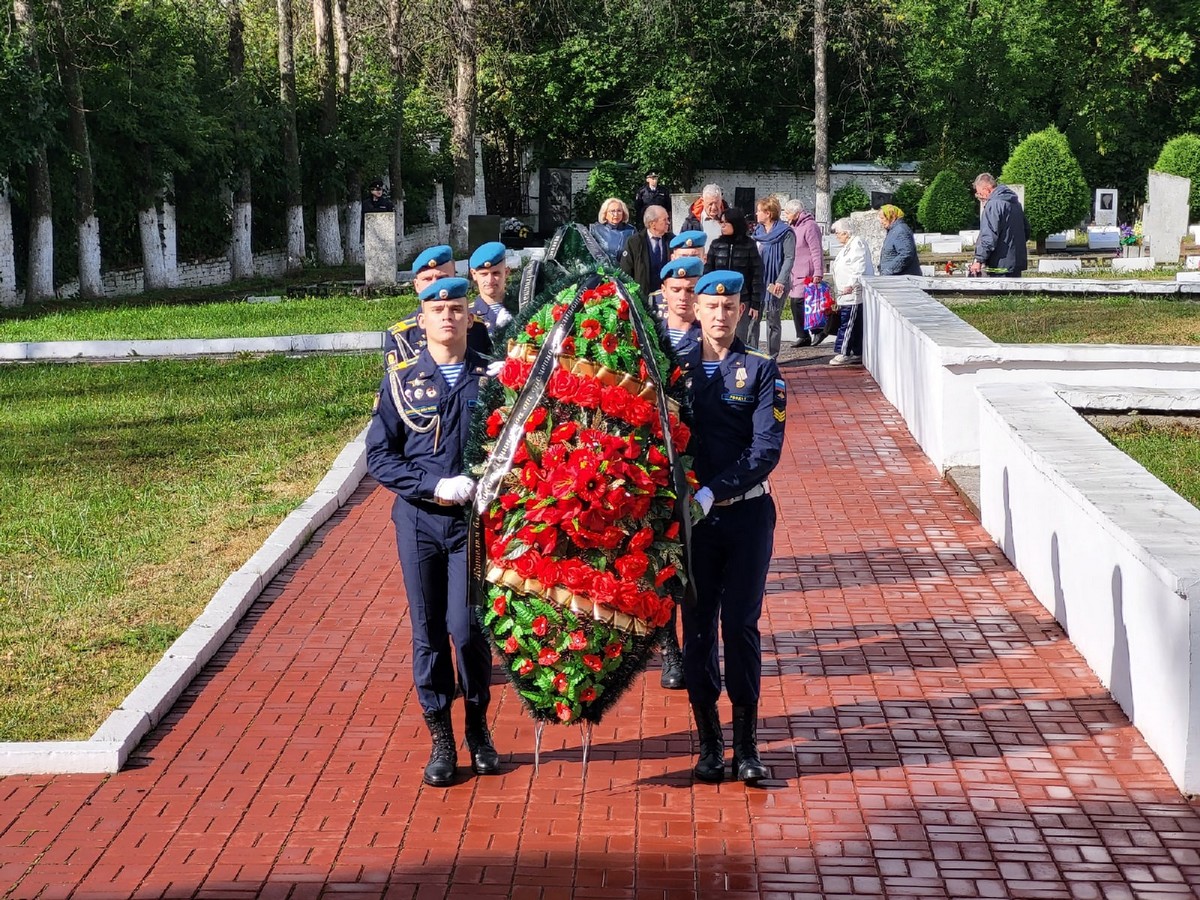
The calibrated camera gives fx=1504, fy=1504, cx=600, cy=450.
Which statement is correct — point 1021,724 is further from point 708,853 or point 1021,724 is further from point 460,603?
point 460,603

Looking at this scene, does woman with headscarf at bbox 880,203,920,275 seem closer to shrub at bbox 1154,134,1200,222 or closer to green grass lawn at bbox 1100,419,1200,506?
green grass lawn at bbox 1100,419,1200,506

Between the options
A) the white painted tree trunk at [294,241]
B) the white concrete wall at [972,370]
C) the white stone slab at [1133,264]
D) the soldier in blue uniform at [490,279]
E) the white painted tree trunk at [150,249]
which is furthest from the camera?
the white painted tree trunk at [294,241]

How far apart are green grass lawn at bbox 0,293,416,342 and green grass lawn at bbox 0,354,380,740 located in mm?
2606

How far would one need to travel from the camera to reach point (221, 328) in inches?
822

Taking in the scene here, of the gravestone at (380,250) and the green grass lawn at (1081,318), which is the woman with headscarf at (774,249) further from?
the gravestone at (380,250)

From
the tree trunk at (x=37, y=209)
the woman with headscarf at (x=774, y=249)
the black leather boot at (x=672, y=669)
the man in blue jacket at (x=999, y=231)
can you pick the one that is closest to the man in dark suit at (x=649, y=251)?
the woman with headscarf at (x=774, y=249)

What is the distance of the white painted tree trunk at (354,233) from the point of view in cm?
3878

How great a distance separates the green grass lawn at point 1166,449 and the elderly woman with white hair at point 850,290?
5.55 meters

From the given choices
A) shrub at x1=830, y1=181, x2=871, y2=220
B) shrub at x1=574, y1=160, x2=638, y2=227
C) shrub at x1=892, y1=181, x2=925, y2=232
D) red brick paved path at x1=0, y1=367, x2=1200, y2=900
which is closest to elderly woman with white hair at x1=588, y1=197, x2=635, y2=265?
red brick paved path at x1=0, y1=367, x2=1200, y2=900

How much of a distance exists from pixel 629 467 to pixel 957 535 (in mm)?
4895

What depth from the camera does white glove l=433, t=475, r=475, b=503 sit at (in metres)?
5.66

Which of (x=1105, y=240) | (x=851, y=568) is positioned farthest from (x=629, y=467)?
(x=1105, y=240)

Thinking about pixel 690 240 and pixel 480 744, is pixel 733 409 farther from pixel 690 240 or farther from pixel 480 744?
pixel 690 240

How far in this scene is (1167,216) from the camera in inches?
1108
